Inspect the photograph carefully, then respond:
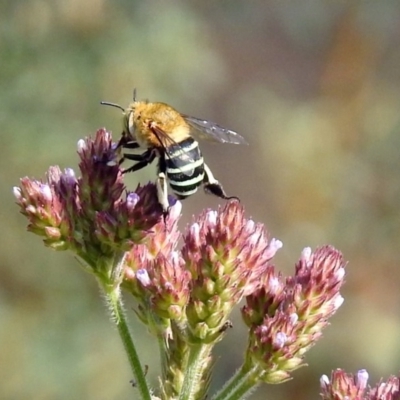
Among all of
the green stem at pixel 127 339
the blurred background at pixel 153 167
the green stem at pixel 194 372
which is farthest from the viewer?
the blurred background at pixel 153 167

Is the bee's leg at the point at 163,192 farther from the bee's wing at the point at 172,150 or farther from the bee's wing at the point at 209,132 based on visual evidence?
the bee's wing at the point at 209,132

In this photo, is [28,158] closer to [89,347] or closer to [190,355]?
[89,347]

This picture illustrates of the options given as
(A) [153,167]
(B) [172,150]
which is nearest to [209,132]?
(B) [172,150]

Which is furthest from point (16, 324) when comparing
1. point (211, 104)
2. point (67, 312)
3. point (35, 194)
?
point (211, 104)

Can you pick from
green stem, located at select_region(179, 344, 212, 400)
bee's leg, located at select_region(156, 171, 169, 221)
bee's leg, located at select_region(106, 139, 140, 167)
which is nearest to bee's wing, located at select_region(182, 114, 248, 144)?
bee's leg, located at select_region(106, 139, 140, 167)

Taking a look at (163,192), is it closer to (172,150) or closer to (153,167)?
(172,150)

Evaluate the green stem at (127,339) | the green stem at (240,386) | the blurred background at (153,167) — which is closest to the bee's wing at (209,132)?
the green stem at (127,339)

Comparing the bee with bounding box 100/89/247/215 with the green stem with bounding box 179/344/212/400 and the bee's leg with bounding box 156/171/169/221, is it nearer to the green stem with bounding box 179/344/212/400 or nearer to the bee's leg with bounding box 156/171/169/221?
the bee's leg with bounding box 156/171/169/221
